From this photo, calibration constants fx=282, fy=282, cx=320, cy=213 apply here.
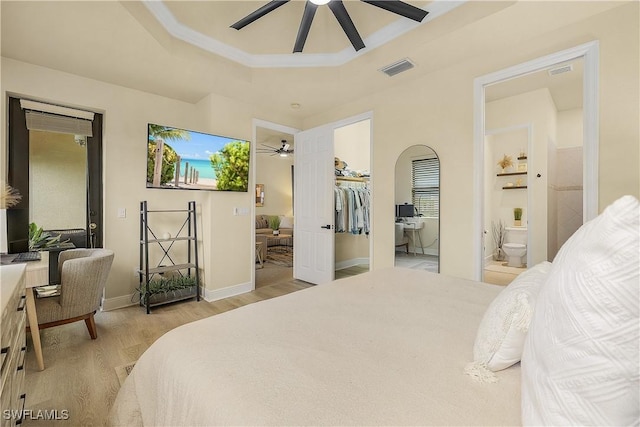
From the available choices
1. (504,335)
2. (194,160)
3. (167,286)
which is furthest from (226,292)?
(504,335)

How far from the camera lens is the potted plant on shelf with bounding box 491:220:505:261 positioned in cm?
450

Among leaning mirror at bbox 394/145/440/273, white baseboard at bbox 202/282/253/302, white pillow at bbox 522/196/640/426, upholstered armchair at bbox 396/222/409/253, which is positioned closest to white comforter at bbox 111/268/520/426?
white pillow at bbox 522/196/640/426

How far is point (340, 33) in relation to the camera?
263cm

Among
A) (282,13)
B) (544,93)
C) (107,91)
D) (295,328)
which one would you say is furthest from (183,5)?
(544,93)

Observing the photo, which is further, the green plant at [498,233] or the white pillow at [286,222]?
the white pillow at [286,222]

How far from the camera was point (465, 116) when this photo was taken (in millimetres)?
2705

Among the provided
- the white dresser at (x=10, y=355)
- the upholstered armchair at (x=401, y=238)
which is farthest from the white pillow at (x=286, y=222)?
the white dresser at (x=10, y=355)

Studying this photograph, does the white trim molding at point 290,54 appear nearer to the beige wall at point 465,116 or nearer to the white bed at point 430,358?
the beige wall at point 465,116

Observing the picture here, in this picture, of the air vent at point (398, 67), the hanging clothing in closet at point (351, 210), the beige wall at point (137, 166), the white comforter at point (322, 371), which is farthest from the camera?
the hanging clothing in closet at point (351, 210)

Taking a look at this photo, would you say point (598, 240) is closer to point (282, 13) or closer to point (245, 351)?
point (245, 351)

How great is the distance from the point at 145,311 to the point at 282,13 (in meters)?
3.27

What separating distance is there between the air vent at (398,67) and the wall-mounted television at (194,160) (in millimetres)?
1928

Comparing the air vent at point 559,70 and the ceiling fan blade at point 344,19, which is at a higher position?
the ceiling fan blade at point 344,19

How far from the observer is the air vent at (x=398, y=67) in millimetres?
2699
